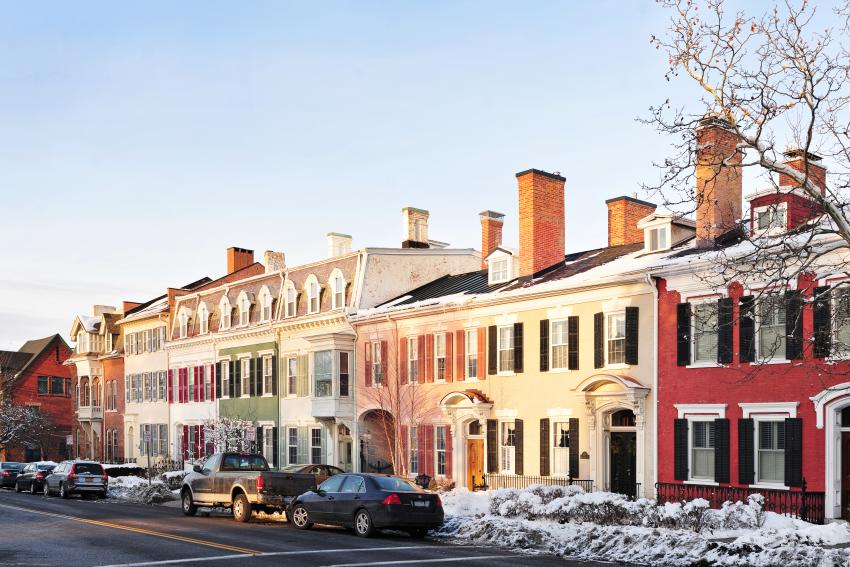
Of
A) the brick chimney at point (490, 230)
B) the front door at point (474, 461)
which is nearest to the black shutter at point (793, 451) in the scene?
the front door at point (474, 461)

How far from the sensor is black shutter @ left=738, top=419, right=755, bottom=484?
24406mm

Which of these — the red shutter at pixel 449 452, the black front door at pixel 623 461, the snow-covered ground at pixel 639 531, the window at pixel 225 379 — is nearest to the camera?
the snow-covered ground at pixel 639 531

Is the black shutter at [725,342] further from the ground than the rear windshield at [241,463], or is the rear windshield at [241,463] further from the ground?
the black shutter at [725,342]

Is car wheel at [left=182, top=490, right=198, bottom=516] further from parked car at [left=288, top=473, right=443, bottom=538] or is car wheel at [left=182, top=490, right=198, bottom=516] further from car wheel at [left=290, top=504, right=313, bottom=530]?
parked car at [left=288, top=473, right=443, bottom=538]

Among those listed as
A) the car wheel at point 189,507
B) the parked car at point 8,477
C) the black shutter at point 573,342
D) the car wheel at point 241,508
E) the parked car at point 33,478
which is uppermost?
the black shutter at point 573,342

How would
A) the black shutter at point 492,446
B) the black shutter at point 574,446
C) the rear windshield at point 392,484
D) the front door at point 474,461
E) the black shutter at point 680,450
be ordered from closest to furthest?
the rear windshield at point 392,484, the black shutter at point 680,450, the black shutter at point 574,446, the black shutter at point 492,446, the front door at point 474,461

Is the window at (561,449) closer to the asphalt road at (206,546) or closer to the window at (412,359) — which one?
the window at (412,359)

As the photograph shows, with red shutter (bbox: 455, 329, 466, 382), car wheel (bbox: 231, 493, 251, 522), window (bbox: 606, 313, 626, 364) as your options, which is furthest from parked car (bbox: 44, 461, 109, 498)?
window (bbox: 606, 313, 626, 364)

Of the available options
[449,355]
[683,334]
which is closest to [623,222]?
[449,355]

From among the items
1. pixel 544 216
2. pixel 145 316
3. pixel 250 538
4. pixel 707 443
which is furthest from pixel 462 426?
pixel 145 316

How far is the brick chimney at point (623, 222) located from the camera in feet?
119

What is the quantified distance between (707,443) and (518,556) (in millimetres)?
9872

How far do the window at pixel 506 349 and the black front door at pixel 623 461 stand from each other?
4.88 metres

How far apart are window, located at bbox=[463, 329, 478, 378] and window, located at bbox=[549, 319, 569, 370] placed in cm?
387
